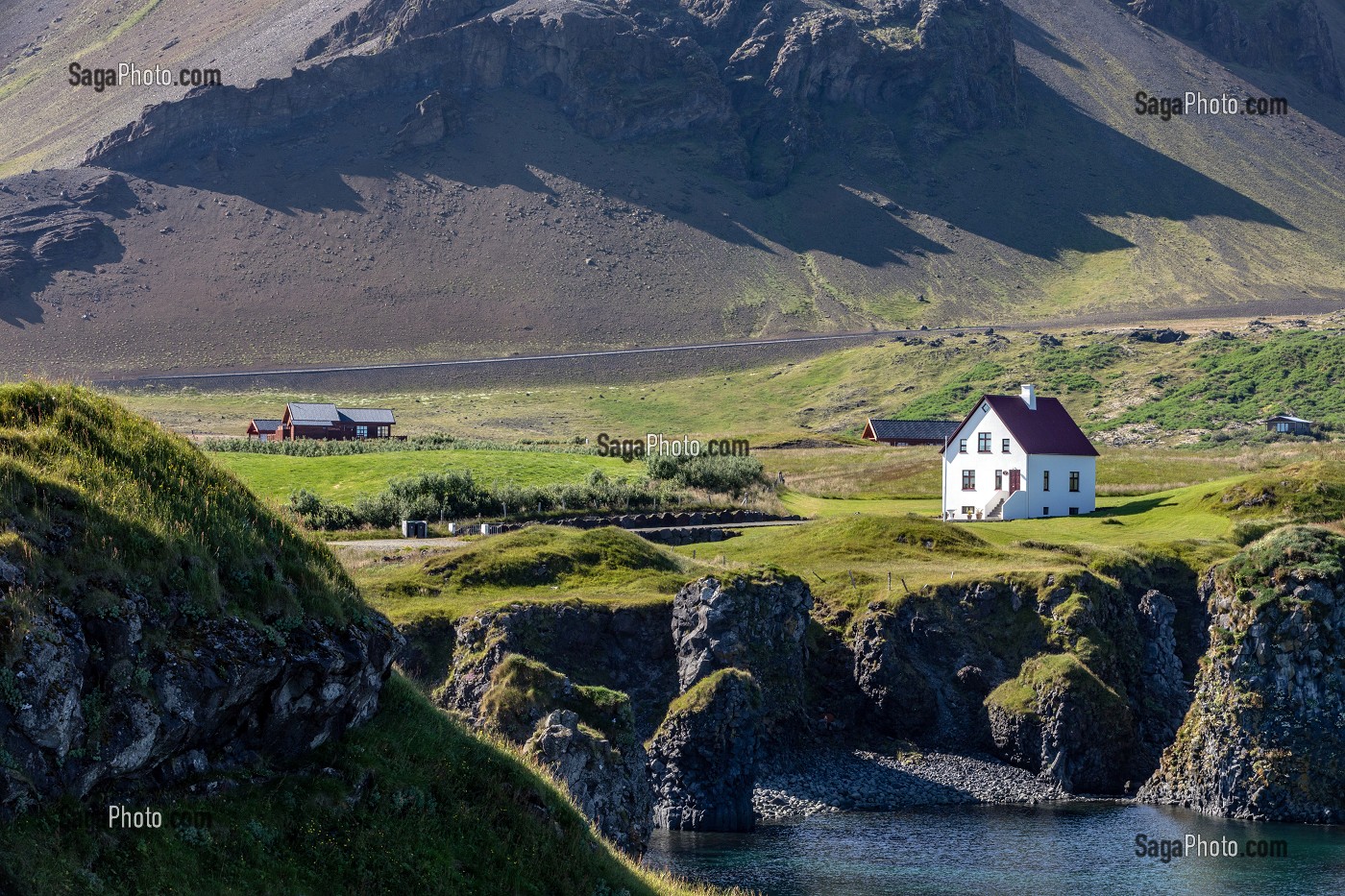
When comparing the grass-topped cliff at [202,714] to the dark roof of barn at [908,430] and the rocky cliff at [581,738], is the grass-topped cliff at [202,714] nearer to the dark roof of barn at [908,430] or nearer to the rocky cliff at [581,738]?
the rocky cliff at [581,738]

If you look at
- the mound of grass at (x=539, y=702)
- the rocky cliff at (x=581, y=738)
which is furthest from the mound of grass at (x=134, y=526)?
the mound of grass at (x=539, y=702)

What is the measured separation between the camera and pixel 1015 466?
100 m

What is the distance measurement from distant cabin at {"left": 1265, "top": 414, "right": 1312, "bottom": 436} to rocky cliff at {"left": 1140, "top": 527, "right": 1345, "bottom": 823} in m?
134

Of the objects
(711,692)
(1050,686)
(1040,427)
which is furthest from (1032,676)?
(1040,427)

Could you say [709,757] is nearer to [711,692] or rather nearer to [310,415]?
[711,692]

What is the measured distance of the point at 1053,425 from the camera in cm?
10331

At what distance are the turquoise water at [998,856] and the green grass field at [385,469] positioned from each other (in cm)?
5106

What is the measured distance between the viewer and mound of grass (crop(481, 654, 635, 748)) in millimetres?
41031

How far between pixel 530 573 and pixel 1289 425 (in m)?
146

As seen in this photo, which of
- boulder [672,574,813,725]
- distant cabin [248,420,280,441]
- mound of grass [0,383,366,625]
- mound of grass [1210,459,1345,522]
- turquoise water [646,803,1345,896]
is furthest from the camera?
distant cabin [248,420,280,441]

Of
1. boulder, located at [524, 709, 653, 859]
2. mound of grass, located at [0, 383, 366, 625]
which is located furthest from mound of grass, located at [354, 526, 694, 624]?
mound of grass, located at [0, 383, 366, 625]

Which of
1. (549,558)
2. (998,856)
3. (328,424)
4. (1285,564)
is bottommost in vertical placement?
(998,856)

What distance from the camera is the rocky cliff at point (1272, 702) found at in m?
55.2

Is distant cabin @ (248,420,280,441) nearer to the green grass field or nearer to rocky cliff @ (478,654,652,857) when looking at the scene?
the green grass field
